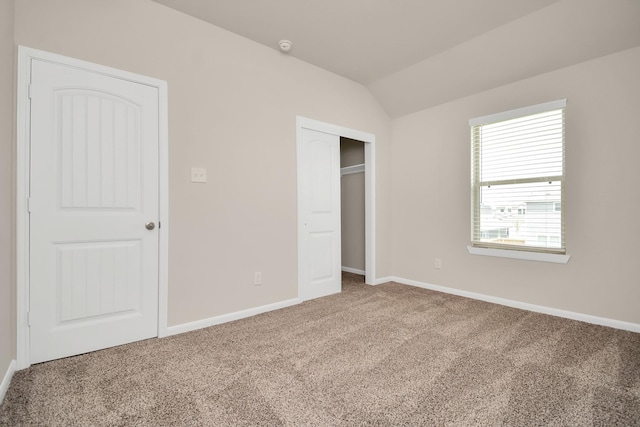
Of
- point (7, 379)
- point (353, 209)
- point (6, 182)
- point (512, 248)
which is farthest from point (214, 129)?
point (512, 248)

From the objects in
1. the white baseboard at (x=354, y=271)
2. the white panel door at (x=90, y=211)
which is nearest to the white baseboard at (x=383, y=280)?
the white baseboard at (x=354, y=271)

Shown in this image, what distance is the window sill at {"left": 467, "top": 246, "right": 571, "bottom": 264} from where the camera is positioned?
3.00m

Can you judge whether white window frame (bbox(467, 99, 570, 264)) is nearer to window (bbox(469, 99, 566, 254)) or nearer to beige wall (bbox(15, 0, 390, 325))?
window (bbox(469, 99, 566, 254))

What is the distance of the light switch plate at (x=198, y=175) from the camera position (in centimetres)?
270

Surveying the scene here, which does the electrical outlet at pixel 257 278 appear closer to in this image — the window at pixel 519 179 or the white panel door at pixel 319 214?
the white panel door at pixel 319 214

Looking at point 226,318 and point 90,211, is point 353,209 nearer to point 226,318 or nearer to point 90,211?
point 226,318

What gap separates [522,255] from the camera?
3.24m

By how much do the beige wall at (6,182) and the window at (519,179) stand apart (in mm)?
4077

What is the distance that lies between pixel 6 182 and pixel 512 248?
4.27 m

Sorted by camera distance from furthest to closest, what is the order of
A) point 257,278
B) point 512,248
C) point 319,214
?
point 319,214 → point 512,248 → point 257,278

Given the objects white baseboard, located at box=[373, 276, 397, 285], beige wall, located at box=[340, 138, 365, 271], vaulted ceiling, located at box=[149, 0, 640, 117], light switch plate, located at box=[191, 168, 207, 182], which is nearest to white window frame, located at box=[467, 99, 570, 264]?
vaulted ceiling, located at box=[149, 0, 640, 117]

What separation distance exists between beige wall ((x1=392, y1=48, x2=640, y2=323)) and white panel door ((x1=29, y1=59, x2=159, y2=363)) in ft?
10.8

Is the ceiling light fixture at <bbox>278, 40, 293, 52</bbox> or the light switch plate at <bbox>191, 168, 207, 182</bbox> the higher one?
the ceiling light fixture at <bbox>278, 40, 293, 52</bbox>

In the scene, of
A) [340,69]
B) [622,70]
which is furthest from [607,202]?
[340,69]
